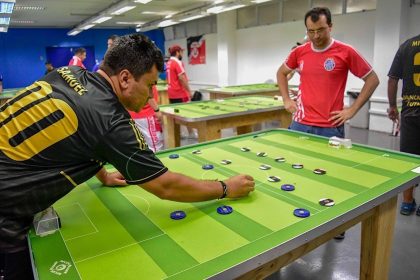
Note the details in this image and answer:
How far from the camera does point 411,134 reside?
115 inches

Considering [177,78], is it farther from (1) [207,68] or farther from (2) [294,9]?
(1) [207,68]

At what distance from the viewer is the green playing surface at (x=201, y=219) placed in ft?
3.42

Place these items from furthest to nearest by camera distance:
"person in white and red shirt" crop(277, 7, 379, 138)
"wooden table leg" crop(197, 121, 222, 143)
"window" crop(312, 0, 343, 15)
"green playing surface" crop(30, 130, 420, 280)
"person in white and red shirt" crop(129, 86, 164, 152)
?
"window" crop(312, 0, 343, 15) → "wooden table leg" crop(197, 121, 222, 143) → "person in white and red shirt" crop(129, 86, 164, 152) → "person in white and red shirt" crop(277, 7, 379, 138) → "green playing surface" crop(30, 130, 420, 280)

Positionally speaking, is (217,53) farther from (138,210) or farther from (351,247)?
(138,210)

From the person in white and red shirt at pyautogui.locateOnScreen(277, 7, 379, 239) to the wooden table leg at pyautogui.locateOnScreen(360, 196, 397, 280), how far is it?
109 cm

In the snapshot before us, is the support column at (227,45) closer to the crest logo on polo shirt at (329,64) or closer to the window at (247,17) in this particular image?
the window at (247,17)

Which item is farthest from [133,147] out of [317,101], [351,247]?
[351,247]

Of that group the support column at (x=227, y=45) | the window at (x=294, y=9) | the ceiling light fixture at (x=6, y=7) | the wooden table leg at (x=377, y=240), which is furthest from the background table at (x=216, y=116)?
the support column at (x=227, y=45)

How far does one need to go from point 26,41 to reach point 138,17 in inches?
189

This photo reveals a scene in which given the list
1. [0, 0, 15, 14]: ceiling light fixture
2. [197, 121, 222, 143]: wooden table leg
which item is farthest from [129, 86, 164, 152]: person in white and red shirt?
[0, 0, 15, 14]: ceiling light fixture

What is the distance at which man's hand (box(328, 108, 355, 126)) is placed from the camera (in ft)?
8.43

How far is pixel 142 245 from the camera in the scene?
3.76 ft

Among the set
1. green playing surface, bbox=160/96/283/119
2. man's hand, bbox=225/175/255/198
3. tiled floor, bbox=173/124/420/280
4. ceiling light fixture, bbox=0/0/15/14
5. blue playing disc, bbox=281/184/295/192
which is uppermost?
ceiling light fixture, bbox=0/0/15/14

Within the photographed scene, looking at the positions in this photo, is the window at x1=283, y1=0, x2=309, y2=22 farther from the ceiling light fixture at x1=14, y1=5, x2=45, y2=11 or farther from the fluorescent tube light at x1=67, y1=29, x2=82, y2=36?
the fluorescent tube light at x1=67, y1=29, x2=82, y2=36
